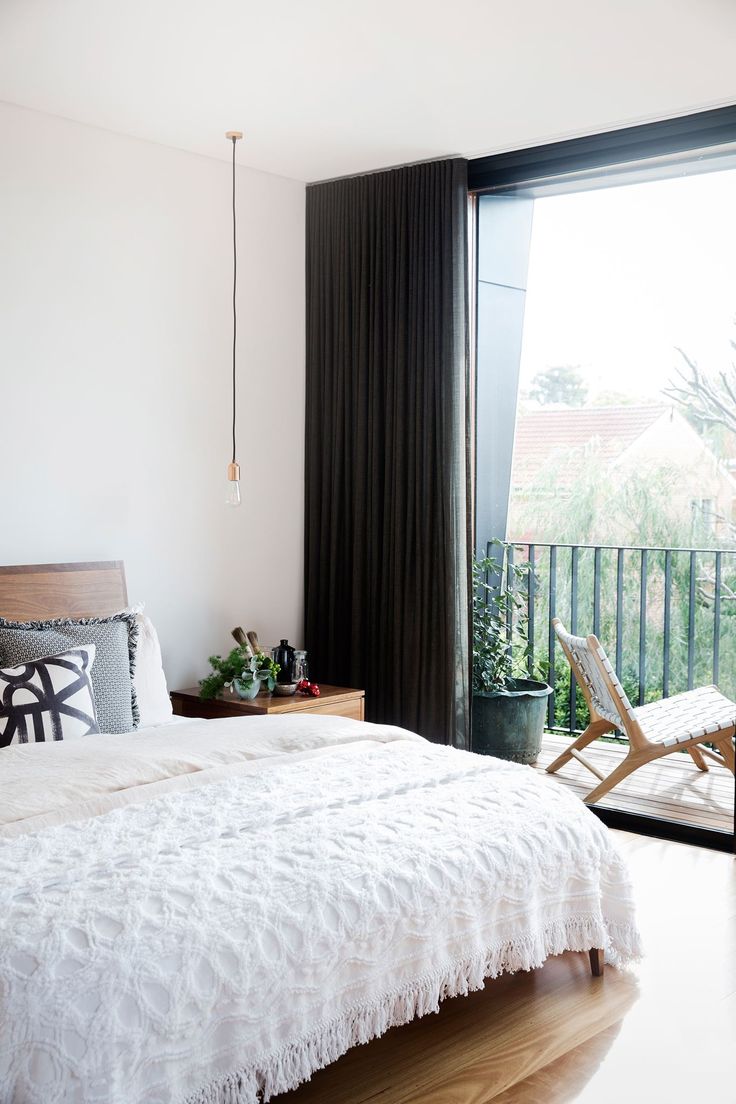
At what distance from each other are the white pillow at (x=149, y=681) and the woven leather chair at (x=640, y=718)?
5.68ft

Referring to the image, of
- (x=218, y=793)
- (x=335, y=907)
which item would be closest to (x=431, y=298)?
(x=218, y=793)

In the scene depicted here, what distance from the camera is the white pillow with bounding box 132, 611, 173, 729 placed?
368cm

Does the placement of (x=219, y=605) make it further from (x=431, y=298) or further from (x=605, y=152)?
(x=605, y=152)

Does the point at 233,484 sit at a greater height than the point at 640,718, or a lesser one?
greater

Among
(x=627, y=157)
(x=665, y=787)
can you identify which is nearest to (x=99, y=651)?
(x=665, y=787)

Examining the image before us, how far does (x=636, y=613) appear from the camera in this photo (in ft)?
18.1

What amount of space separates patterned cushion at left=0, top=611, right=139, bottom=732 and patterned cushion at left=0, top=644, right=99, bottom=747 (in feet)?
0.53

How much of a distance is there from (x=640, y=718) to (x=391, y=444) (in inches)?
62.0

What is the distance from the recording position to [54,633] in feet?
11.5

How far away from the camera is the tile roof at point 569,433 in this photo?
17.7 feet

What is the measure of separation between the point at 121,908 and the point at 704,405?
156 inches

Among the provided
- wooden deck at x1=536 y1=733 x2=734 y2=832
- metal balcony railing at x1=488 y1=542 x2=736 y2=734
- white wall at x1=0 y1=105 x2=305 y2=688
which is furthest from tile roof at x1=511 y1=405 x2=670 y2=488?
wooden deck at x1=536 y1=733 x2=734 y2=832

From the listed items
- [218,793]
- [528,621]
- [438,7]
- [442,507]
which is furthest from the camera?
[528,621]

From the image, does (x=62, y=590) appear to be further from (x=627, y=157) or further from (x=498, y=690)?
(x=627, y=157)
